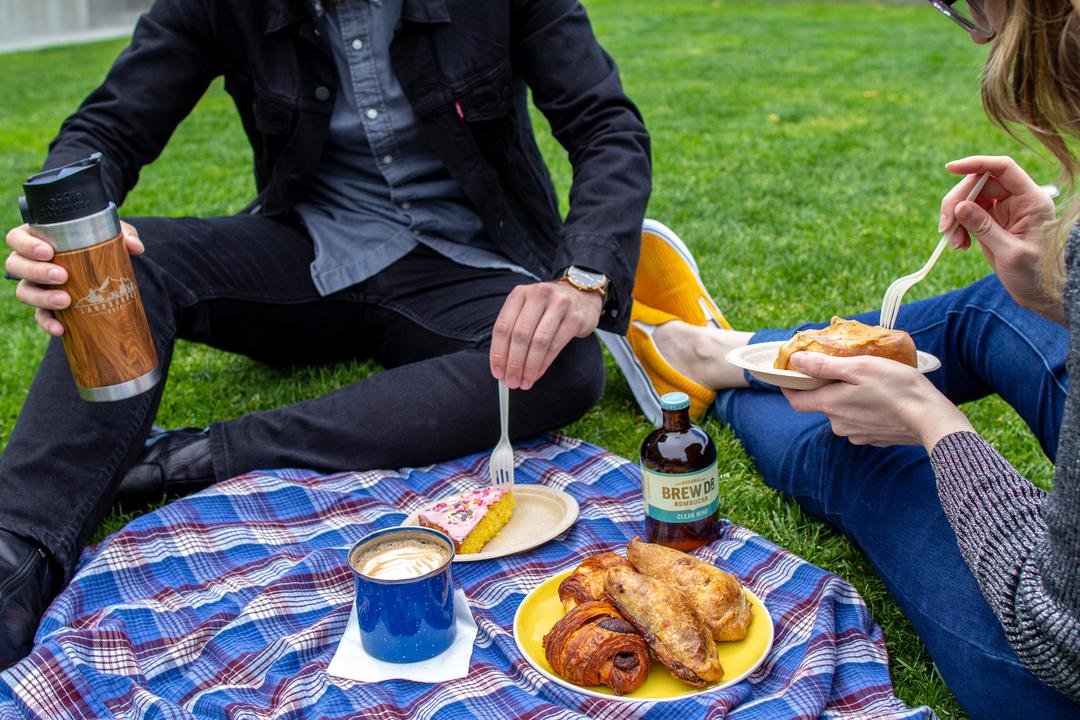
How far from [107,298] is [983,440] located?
1.89 meters

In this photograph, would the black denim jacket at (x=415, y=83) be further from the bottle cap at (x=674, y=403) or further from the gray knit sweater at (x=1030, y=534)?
the gray knit sweater at (x=1030, y=534)

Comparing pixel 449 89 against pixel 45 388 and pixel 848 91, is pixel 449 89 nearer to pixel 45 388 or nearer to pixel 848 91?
pixel 45 388

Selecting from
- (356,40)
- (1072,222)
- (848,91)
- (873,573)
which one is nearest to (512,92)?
(356,40)

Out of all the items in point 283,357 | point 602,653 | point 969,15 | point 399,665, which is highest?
point 969,15

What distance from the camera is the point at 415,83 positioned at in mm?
3367

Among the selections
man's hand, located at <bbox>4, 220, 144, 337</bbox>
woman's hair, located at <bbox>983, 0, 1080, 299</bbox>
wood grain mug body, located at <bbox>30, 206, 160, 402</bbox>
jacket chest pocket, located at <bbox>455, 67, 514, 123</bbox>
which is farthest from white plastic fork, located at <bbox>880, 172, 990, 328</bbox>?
man's hand, located at <bbox>4, 220, 144, 337</bbox>

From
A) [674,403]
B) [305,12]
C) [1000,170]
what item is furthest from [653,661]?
[305,12]

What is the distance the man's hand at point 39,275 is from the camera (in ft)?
7.68

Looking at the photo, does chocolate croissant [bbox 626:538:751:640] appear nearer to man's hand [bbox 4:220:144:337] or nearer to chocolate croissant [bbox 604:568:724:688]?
chocolate croissant [bbox 604:568:724:688]

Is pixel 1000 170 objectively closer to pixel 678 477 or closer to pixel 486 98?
pixel 678 477

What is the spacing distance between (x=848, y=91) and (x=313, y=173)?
733cm

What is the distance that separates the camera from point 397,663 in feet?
7.27

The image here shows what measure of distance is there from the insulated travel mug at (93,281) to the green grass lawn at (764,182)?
71 cm

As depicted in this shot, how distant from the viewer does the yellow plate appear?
2059mm
